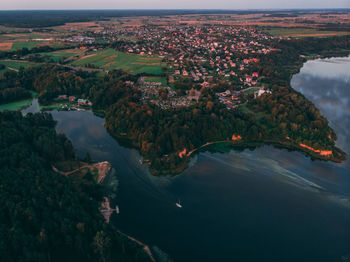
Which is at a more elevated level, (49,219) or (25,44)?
(25,44)

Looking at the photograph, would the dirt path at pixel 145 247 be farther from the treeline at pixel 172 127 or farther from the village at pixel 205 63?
the village at pixel 205 63

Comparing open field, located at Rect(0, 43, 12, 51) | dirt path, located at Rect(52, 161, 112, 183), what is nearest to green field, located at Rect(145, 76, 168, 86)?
dirt path, located at Rect(52, 161, 112, 183)

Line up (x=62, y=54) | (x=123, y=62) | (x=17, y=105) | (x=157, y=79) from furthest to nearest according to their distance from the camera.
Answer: (x=62, y=54) < (x=123, y=62) < (x=157, y=79) < (x=17, y=105)

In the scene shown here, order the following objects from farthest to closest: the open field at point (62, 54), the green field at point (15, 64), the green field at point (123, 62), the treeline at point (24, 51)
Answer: the open field at point (62, 54) → the treeline at point (24, 51) → the green field at point (15, 64) → the green field at point (123, 62)

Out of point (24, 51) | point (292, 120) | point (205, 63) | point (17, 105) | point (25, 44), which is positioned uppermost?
point (25, 44)

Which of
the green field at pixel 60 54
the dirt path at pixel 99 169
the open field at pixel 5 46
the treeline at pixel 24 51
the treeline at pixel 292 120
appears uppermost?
the open field at pixel 5 46

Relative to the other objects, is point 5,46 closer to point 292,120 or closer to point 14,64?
point 14,64

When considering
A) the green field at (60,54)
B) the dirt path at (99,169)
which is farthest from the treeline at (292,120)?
the green field at (60,54)

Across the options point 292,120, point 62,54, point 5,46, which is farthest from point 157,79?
point 5,46
